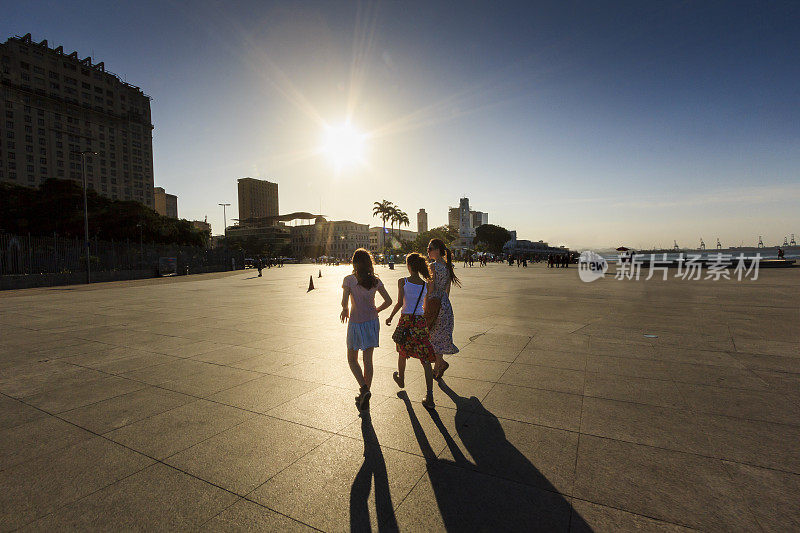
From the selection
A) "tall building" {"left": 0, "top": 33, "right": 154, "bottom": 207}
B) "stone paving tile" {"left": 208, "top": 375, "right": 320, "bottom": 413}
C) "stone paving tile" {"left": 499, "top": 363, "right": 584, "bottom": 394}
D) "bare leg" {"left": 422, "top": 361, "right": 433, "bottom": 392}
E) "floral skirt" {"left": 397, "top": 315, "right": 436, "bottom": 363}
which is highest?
"tall building" {"left": 0, "top": 33, "right": 154, "bottom": 207}

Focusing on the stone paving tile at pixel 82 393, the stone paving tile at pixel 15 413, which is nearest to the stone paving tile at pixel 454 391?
the stone paving tile at pixel 82 393

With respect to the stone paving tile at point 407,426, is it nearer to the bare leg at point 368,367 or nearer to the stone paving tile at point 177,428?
the bare leg at point 368,367

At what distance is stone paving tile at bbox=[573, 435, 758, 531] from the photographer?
2.46 m

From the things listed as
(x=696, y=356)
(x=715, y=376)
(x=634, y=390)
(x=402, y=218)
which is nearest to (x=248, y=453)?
(x=634, y=390)

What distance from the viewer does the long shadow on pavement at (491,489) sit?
7.95 ft

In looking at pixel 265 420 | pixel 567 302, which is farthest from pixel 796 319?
pixel 265 420

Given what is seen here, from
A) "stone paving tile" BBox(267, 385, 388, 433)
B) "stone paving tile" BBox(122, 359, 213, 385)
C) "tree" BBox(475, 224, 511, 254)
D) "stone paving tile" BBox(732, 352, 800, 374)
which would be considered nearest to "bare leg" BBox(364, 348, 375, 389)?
"stone paving tile" BBox(267, 385, 388, 433)

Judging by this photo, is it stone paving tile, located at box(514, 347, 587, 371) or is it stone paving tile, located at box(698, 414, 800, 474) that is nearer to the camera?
stone paving tile, located at box(698, 414, 800, 474)

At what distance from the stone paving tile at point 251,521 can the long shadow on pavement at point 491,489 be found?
823 millimetres

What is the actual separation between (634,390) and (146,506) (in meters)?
5.23

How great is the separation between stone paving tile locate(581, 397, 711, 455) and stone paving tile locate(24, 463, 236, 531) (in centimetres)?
341

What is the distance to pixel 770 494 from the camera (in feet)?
8.71

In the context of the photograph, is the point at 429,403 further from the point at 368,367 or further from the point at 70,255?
the point at 70,255

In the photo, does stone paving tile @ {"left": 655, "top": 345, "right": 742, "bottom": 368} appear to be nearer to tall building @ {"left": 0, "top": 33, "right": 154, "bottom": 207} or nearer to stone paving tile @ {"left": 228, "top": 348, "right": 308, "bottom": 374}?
stone paving tile @ {"left": 228, "top": 348, "right": 308, "bottom": 374}
